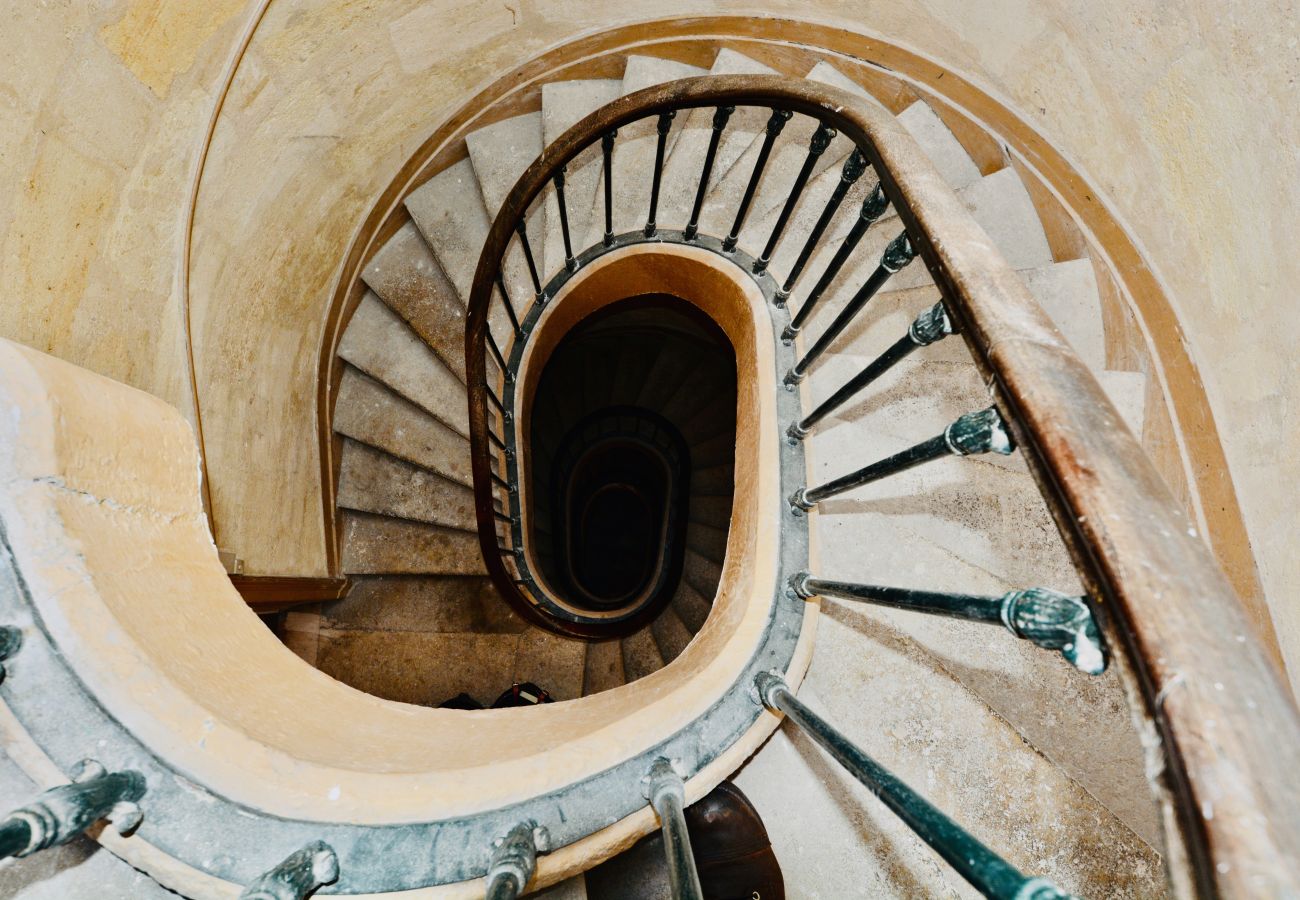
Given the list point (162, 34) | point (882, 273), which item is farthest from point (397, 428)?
point (882, 273)

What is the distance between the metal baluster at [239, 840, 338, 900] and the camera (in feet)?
3.15

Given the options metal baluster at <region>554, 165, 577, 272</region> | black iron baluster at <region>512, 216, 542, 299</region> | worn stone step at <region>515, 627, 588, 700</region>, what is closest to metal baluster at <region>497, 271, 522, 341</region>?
black iron baluster at <region>512, 216, 542, 299</region>

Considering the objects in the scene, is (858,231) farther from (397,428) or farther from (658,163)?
(397,428)

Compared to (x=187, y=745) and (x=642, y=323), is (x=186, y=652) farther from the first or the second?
(x=642, y=323)

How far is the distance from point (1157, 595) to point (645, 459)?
20.8 ft

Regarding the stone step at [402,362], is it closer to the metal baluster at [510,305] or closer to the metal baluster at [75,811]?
the metal baluster at [510,305]

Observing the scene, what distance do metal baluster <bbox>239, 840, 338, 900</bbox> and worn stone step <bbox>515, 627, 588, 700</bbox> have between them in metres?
3.04

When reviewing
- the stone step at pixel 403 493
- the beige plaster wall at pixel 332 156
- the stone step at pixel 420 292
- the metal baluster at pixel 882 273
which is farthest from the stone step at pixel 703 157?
the stone step at pixel 403 493

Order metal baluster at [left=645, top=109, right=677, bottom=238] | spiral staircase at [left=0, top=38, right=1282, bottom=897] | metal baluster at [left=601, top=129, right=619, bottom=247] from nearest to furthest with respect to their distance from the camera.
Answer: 1. spiral staircase at [left=0, top=38, right=1282, bottom=897]
2. metal baluster at [left=645, top=109, right=677, bottom=238]
3. metal baluster at [left=601, top=129, right=619, bottom=247]

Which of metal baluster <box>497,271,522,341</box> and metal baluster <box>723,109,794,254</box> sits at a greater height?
metal baluster <box>723,109,794,254</box>

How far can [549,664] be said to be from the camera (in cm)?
408

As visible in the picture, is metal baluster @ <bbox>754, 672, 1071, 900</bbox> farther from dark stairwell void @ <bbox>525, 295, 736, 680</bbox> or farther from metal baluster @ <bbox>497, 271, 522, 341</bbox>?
dark stairwell void @ <bbox>525, 295, 736, 680</bbox>

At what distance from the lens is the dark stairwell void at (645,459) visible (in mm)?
5088

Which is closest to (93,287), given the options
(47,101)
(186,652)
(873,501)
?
(47,101)
